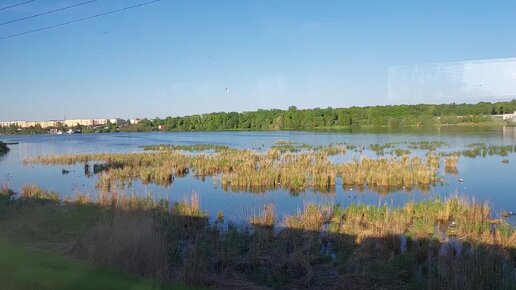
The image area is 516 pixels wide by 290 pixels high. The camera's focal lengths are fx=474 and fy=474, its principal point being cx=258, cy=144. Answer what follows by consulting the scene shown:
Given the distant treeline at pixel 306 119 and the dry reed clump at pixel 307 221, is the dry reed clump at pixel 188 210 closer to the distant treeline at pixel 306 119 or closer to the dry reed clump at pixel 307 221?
the dry reed clump at pixel 307 221

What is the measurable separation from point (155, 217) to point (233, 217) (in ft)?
10.1

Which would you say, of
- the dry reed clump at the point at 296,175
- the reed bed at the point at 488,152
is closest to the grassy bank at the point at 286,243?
the dry reed clump at the point at 296,175

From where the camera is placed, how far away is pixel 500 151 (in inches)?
1558

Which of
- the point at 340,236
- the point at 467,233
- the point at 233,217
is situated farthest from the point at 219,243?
the point at 467,233

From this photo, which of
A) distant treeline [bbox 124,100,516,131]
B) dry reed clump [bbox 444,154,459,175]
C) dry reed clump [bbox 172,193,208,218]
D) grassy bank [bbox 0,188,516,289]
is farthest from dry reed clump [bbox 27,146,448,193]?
distant treeline [bbox 124,100,516,131]

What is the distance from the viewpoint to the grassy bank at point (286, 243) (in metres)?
8.97

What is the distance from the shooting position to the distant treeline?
318 feet

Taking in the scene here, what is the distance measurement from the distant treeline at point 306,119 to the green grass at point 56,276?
79.4 metres

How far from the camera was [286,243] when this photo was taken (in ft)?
40.1

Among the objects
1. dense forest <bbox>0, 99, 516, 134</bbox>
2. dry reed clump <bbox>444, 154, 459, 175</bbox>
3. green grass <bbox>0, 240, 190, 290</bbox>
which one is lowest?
dry reed clump <bbox>444, 154, 459, 175</bbox>

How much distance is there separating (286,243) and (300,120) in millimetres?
128692

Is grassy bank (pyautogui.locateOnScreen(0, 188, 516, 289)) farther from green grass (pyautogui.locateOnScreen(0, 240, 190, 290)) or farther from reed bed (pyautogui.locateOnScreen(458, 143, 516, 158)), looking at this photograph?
reed bed (pyautogui.locateOnScreen(458, 143, 516, 158))

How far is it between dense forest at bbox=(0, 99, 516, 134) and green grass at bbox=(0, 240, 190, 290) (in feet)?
251

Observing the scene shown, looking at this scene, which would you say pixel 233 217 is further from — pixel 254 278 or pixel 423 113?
pixel 423 113
